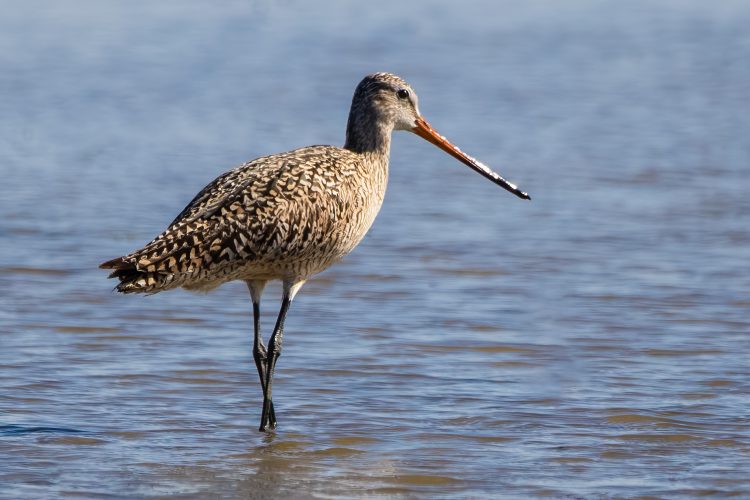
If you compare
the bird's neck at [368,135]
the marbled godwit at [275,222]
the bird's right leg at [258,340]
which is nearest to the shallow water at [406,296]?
the bird's right leg at [258,340]

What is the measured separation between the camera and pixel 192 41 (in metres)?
19.7

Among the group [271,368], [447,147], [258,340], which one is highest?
[447,147]

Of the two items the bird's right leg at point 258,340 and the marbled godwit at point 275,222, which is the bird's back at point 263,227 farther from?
the bird's right leg at point 258,340

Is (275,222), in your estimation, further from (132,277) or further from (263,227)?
(132,277)

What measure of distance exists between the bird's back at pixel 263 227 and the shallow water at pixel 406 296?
0.72 m

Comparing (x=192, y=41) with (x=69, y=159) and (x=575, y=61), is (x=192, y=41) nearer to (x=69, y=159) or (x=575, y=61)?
(x=575, y=61)

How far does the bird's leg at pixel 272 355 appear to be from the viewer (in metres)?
6.87

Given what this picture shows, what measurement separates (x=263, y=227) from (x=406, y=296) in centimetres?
278

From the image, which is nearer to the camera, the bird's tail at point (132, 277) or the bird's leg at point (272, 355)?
the bird's tail at point (132, 277)

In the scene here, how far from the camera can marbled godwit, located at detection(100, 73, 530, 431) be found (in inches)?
252

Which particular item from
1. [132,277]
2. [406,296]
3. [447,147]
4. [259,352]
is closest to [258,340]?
[259,352]

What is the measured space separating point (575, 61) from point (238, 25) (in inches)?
188

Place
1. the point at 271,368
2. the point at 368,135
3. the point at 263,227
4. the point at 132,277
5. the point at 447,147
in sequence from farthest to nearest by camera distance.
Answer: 1. the point at 447,147
2. the point at 368,135
3. the point at 271,368
4. the point at 263,227
5. the point at 132,277

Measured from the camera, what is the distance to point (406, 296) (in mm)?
9211
